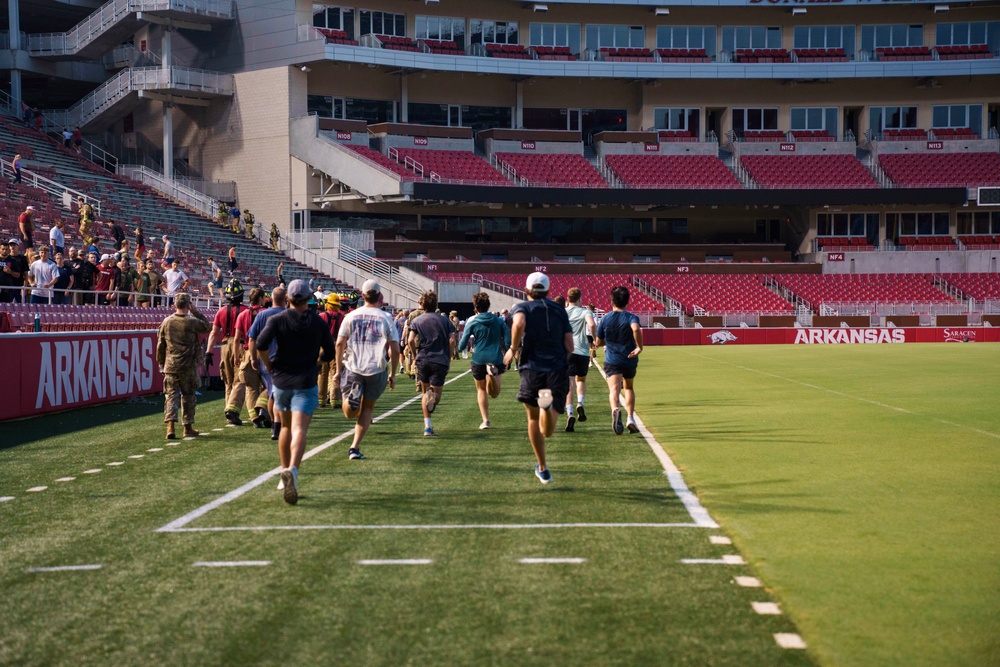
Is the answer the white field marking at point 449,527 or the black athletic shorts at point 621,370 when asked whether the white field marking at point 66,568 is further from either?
the black athletic shorts at point 621,370

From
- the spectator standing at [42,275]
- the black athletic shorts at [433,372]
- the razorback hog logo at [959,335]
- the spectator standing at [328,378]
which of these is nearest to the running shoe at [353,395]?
the black athletic shorts at [433,372]

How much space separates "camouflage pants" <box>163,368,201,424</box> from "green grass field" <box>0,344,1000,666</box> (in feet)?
1.88

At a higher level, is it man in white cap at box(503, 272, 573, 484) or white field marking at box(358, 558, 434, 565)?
man in white cap at box(503, 272, 573, 484)

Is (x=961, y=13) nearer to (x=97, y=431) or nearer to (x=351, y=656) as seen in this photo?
(x=97, y=431)

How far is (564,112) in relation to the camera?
60.6 metres

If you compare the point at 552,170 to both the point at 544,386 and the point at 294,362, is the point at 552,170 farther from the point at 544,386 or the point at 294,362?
the point at 294,362

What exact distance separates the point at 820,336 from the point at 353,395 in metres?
42.2

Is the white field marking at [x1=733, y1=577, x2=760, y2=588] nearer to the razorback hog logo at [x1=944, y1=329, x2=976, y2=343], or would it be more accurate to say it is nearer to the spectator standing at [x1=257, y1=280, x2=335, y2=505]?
the spectator standing at [x1=257, y1=280, x2=335, y2=505]

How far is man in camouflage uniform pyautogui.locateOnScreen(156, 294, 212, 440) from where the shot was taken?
13672mm

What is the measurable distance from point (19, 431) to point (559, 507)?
9578 millimetres

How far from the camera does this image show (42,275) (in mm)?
20984

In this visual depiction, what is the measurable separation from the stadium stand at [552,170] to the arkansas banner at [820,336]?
36.8ft

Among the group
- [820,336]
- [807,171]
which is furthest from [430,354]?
[807,171]

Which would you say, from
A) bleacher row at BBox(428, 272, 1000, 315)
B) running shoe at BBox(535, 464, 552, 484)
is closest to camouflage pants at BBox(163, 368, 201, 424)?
running shoe at BBox(535, 464, 552, 484)
